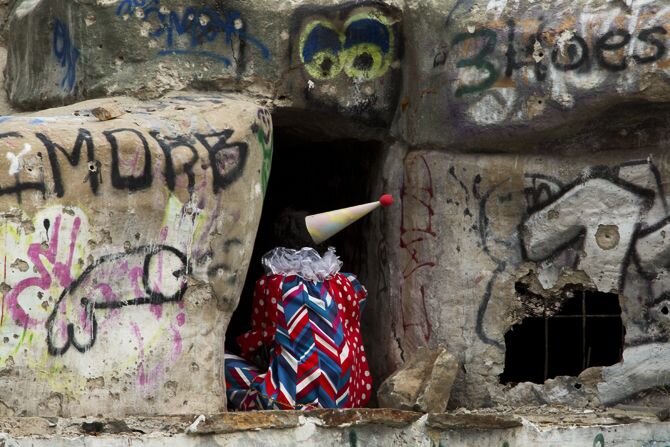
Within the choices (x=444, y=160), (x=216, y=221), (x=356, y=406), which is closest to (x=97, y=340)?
(x=216, y=221)

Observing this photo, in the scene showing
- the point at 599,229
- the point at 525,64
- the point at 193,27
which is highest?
the point at 193,27

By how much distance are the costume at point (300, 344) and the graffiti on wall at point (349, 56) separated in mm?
766

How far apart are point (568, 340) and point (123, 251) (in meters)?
2.49

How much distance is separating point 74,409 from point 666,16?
10.2 ft

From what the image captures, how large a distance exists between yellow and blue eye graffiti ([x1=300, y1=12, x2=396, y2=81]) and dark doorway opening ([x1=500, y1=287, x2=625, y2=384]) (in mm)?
1477

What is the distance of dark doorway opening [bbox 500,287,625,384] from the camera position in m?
7.98

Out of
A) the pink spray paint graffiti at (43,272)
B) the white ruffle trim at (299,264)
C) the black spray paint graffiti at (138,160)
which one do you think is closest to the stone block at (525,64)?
the white ruffle trim at (299,264)

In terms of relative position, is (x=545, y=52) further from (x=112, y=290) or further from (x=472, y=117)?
(x=112, y=290)

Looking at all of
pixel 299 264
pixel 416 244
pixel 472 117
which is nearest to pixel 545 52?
pixel 472 117

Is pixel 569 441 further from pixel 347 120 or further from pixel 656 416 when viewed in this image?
pixel 347 120

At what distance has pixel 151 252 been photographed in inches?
269

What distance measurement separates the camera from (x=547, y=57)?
7.36 m

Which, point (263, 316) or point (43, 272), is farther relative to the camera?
point (263, 316)

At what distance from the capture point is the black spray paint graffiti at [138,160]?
21.6ft
